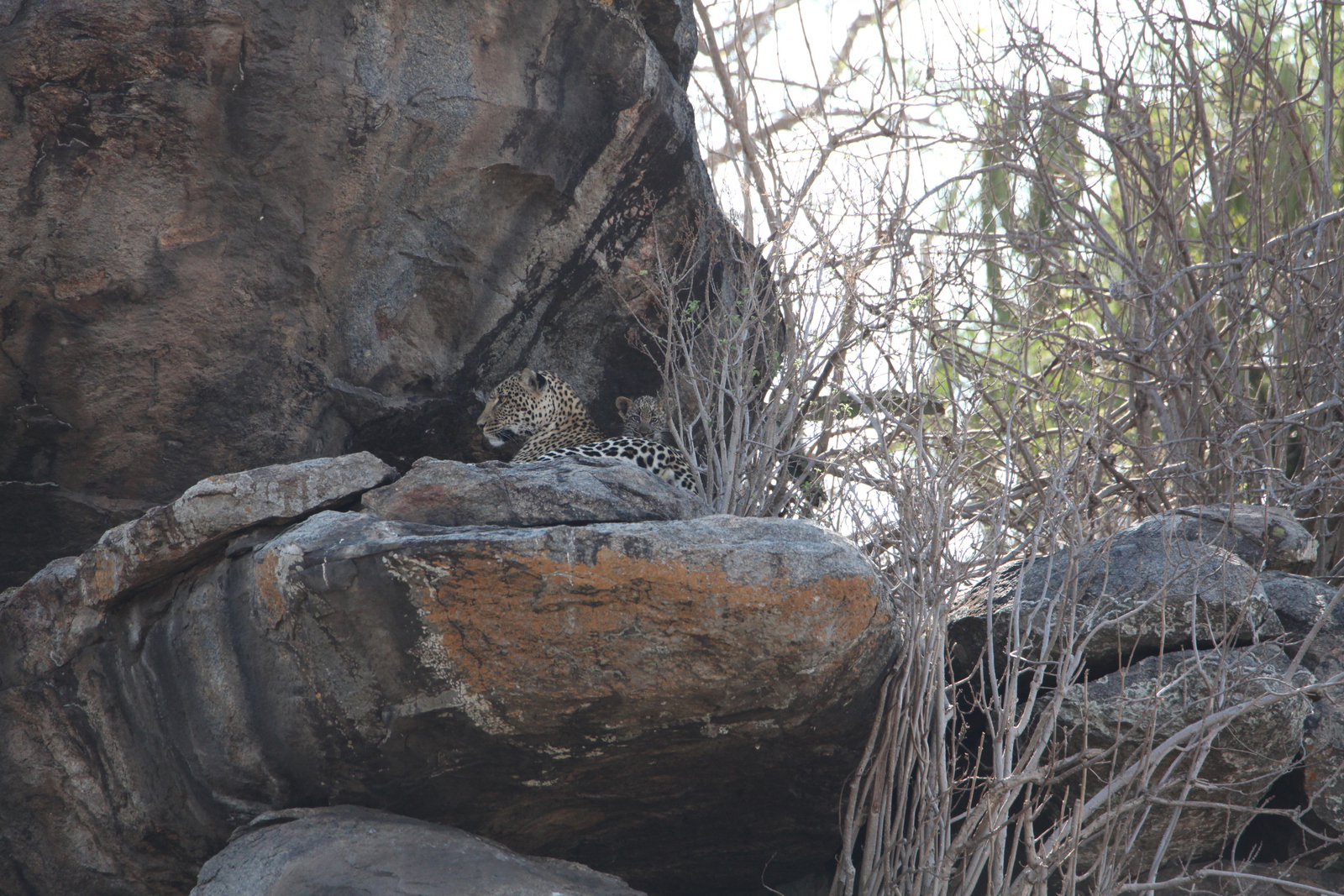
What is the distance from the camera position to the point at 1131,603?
5.17m

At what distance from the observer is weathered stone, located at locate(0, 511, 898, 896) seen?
4.06m

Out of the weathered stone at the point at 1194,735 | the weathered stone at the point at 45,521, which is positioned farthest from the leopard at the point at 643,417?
the weathered stone at the point at 1194,735

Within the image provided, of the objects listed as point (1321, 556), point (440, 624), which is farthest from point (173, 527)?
point (1321, 556)

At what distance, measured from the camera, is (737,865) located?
18.4 ft

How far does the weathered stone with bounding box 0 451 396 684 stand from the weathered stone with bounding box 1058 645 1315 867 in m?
3.11

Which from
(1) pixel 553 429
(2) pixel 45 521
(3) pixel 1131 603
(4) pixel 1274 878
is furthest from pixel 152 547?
(4) pixel 1274 878

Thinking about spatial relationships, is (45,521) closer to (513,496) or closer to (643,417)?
(513,496)

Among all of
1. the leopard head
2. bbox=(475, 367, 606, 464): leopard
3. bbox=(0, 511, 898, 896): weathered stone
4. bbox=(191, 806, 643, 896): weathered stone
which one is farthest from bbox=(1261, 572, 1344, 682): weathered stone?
the leopard head

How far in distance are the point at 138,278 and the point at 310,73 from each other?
1.35 m

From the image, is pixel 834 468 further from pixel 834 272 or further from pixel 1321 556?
pixel 1321 556

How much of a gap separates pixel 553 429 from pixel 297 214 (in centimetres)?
231

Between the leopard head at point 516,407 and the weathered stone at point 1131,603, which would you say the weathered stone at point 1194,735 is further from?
the leopard head at point 516,407

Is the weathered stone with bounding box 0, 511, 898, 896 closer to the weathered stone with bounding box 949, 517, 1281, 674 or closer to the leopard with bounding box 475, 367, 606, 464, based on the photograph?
the weathered stone with bounding box 949, 517, 1281, 674

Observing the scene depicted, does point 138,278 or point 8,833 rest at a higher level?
point 138,278
